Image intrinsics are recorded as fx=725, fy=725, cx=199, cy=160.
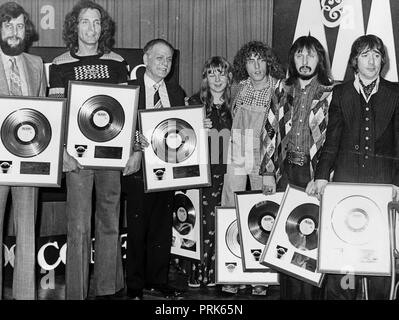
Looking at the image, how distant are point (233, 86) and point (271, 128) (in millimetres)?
354

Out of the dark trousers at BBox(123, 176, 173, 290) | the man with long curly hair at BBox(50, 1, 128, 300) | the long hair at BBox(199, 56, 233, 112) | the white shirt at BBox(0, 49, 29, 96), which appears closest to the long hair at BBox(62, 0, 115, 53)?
the man with long curly hair at BBox(50, 1, 128, 300)

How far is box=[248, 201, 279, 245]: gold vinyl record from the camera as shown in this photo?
3363 mm

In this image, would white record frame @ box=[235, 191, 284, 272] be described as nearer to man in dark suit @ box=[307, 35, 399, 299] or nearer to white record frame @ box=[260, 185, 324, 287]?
white record frame @ box=[260, 185, 324, 287]

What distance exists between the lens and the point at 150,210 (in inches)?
135

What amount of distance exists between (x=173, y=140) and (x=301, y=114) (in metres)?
0.59

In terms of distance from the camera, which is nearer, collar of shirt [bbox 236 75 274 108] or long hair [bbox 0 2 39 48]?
long hair [bbox 0 2 39 48]

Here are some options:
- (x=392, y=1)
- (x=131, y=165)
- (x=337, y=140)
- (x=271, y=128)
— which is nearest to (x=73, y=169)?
(x=131, y=165)

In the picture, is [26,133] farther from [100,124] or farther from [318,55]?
[318,55]

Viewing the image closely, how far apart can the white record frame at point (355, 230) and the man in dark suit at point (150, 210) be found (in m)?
0.78

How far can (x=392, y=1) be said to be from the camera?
137 inches

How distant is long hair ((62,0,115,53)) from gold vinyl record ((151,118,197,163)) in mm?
439
